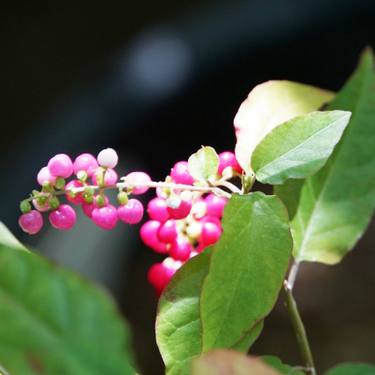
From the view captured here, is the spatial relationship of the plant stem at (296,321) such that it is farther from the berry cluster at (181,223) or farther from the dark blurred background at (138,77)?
the dark blurred background at (138,77)

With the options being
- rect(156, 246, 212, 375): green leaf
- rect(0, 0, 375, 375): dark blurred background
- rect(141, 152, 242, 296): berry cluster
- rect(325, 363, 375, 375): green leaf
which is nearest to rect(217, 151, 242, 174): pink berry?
rect(141, 152, 242, 296): berry cluster

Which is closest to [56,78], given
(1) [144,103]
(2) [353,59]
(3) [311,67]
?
(1) [144,103]

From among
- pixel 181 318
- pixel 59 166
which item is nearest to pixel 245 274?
pixel 181 318

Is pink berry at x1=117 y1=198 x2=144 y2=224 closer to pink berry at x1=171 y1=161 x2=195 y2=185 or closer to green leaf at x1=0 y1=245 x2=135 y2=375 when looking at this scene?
pink berry at x1=171 y1=161 x2=195 y2=185

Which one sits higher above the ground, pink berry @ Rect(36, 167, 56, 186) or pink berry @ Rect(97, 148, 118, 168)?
pink berry @ Rect(36, 167, 56, 186)

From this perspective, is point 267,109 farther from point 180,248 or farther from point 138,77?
point 138,77

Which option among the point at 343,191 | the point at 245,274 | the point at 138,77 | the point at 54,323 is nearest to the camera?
the point at 54,323
